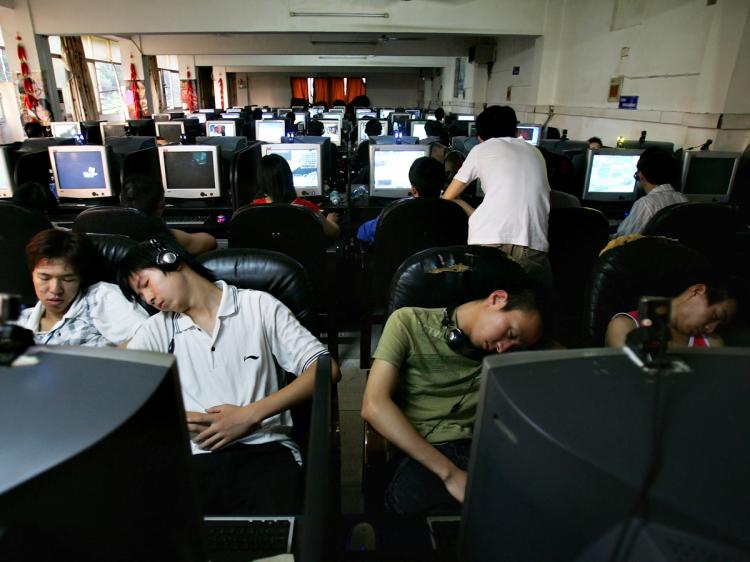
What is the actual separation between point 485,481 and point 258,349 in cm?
92

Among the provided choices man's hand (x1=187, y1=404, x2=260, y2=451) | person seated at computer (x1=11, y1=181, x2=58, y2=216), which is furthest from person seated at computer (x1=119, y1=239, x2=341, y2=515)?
person seated at computer (x1=11, y1=181, x2=58, y2=216)

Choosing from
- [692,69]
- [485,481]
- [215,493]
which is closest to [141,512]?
[485,481]

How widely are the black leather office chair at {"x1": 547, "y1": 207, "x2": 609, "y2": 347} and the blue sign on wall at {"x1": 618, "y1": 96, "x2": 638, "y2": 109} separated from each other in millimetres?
3880

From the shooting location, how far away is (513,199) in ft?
7.57

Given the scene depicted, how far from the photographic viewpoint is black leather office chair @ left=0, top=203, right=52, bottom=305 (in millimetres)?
2143

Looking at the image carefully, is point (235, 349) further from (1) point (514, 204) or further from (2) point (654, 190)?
(2) point (654, 190)

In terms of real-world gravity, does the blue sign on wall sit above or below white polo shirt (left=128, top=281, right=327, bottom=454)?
above

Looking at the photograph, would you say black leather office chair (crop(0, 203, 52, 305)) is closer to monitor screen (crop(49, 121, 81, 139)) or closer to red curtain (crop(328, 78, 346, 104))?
monitor screen (crop(49, 121, 81, 139))

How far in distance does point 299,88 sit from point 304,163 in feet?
62.4

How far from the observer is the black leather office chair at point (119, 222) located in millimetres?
2246

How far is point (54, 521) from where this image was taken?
1.35ft

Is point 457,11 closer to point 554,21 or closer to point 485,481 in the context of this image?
point 554,21

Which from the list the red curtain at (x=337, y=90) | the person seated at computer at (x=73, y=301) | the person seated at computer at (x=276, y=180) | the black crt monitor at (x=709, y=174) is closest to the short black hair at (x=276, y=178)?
the person seated at computer at (x=276, y=180)

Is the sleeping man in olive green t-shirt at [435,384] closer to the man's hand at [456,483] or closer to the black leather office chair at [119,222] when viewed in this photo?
the man's hand at [456,483]
